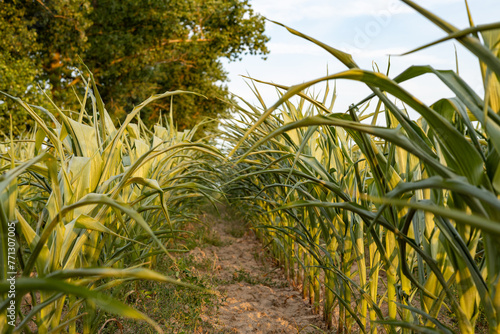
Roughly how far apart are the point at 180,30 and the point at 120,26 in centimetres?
128

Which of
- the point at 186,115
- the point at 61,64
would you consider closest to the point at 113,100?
the point at 61,64

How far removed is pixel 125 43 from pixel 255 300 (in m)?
6.69

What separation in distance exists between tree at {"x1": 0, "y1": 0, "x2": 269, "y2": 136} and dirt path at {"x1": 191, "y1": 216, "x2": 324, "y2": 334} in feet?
11.4

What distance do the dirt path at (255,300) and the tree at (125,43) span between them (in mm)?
3466

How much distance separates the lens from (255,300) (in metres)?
1.94

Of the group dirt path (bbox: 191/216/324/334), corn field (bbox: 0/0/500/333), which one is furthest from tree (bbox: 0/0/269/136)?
corn field (bbox: 0/0/500/333)

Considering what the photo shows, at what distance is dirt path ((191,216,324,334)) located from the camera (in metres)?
1.55

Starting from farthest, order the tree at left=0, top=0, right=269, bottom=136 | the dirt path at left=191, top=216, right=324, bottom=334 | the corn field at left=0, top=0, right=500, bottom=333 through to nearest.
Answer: the tree at left=0, top=0, right=269, bottom=136 < the dirt path at left=191, top=216, right=324, bottom=334 < the corn field at left=0, top=0, right=500, bottom=333

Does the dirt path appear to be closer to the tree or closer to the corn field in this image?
the corn field

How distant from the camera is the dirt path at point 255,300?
1.55 m

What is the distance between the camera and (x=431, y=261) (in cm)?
58

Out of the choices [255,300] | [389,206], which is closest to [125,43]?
[255,300]

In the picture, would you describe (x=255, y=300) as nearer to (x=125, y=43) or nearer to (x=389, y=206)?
(x=389, y=206)

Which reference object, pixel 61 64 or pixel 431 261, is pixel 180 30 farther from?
pixel 431 261
